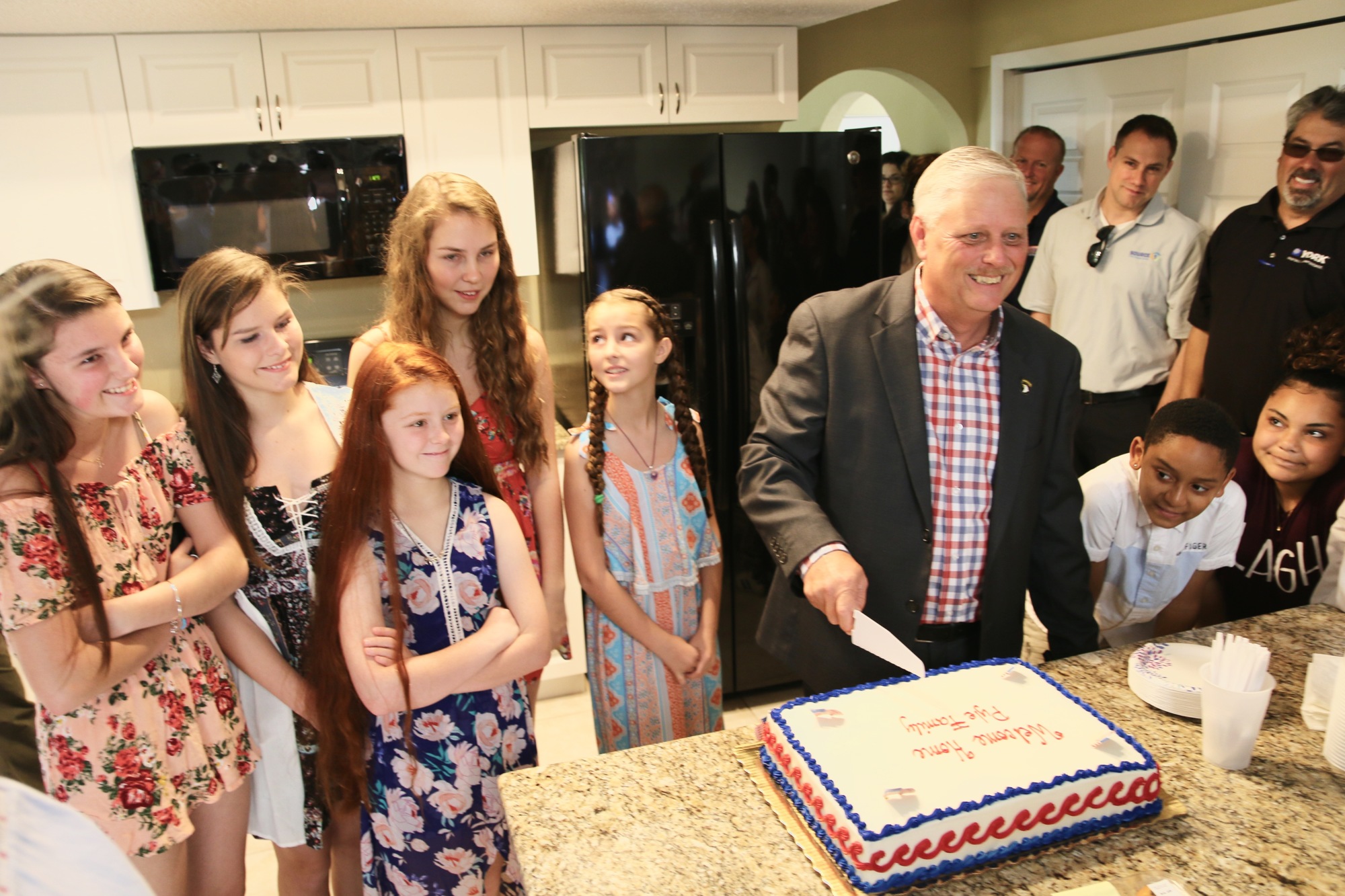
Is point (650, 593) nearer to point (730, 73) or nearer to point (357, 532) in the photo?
point (357, 532)

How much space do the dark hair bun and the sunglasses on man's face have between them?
1.54 feet

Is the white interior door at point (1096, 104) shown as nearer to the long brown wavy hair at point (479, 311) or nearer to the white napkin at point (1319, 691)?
the white napkin at point (1319, 691)

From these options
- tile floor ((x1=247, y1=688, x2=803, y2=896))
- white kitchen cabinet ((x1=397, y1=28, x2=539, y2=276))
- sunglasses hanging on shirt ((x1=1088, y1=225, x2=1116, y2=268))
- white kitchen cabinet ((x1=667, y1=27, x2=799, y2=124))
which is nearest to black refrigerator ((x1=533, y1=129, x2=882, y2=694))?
white kitchen cabinet ((x1=397, y1=28, x2=539, y2=276))

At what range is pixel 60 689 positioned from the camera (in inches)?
46.1

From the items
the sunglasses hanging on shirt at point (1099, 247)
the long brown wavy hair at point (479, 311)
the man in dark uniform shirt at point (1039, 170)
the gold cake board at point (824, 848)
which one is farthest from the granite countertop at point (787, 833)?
the man in dark uniform shirt at point (1039, 170)

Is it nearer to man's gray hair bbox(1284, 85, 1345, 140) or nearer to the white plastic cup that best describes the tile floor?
the white plastic cup

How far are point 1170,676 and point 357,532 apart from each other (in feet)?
3.93

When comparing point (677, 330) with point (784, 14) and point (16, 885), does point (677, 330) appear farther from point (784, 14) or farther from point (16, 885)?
point (16, 885)

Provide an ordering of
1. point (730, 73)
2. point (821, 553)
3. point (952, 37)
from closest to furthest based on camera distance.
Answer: point (821, 553) < point (730, 73) < point (952, 37)

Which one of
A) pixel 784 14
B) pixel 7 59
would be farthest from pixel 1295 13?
pixel 7 59

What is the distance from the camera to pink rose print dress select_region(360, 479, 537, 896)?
54.4 inches

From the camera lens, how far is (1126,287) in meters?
2.85

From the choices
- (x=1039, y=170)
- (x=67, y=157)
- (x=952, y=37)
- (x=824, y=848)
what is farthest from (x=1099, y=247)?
(x=67, y=157)

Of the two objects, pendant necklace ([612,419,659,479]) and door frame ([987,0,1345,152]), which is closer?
pendant necklace ([612,419,659,479])
